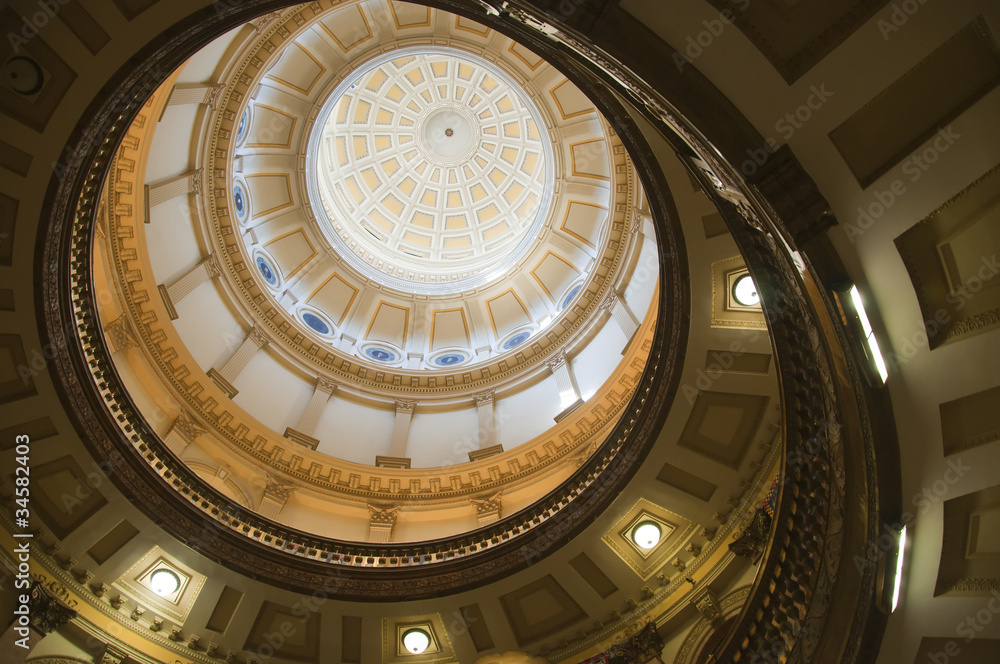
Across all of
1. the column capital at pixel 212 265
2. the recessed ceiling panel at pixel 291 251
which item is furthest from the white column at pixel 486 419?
the column capital at pixel 212 265

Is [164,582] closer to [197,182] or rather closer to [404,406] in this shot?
[404,406]

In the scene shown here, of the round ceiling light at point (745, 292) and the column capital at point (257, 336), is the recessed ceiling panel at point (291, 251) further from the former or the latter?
the round ceiling light at point (745, 292)

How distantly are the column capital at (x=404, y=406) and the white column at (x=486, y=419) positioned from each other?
2.65m

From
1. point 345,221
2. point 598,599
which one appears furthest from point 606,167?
point 598,599

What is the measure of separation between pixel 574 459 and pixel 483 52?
58.5ft

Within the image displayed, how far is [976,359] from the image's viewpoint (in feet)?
24.9

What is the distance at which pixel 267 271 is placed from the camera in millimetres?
25484

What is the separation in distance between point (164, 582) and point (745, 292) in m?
15.6

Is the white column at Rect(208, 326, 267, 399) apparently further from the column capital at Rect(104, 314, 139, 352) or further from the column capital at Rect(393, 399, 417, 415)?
the column capital at Rect(393, 399, 417, 415)

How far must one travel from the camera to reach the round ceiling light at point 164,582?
45.8 feet

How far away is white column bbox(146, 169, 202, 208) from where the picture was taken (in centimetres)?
1886

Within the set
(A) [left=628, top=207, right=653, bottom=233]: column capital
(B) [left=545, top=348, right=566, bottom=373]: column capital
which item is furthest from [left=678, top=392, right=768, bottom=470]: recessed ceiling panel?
(B) [left=545, top=348, right=566, bottom=373]: column capital

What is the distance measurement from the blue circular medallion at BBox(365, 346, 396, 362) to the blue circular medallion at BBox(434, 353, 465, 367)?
7.07ft

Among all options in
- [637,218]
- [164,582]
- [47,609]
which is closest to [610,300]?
[637,218]
